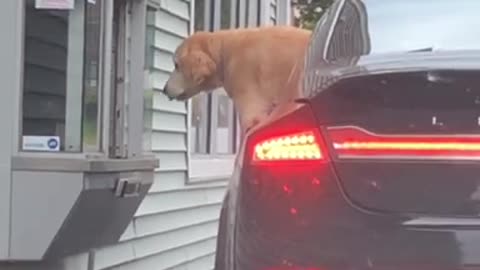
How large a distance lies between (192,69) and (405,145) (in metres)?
4.86

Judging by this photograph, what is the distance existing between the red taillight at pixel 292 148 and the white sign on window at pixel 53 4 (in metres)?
2.48

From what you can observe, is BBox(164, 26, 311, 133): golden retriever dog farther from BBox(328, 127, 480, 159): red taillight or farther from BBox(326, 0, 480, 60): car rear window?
BBox(328, 127, 480, 159): red taillight

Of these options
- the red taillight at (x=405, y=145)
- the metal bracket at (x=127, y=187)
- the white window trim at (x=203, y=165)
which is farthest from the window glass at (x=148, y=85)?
the red taillight at (x=405, y=145)

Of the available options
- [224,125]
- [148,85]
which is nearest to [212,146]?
[224,125]

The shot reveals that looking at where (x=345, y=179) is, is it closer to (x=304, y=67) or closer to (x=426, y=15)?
(x=304, y=67)

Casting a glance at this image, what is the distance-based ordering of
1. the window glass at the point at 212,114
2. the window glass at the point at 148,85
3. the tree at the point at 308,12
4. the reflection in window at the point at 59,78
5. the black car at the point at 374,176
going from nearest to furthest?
the black car at the point at 374,176 < the reflection in window at the point at 59,78 < the window glass at the point at 148,85 < the window glass at the point at 212,114 < the tree at the point at 308,12

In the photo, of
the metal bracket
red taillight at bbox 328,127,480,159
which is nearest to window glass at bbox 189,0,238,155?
the metal bracket

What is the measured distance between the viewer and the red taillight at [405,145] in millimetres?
3418

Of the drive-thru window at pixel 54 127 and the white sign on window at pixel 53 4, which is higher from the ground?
the white sign on window at pixel 53 4

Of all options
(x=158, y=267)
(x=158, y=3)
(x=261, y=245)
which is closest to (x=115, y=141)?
(x=158, y=3)

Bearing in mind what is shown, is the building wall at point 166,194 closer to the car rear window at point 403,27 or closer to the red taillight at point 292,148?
the car rear window at point 403,27

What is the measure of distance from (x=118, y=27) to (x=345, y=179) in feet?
11.7

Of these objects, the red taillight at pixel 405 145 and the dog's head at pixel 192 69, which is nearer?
the red taillight at pixel 405 145

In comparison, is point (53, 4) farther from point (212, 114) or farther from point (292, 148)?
point (212, 114)
